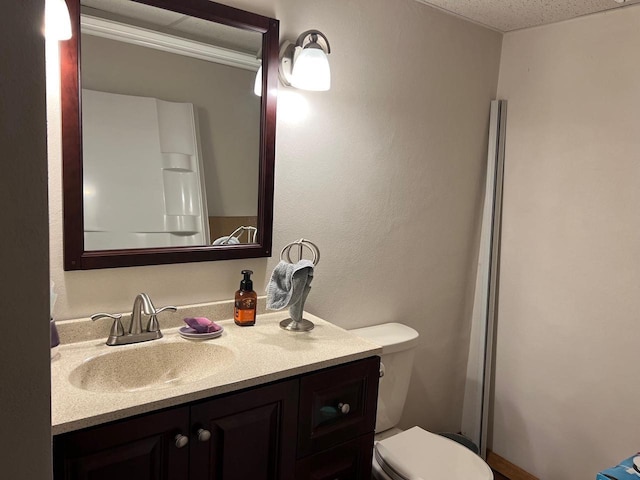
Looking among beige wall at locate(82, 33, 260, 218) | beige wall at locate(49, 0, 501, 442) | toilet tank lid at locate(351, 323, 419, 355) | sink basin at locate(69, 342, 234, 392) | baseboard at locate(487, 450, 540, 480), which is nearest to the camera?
sink basin at locate(69, 342, 234, 392)

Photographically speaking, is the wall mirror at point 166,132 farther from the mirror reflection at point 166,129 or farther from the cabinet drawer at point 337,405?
the cabinet drawer at point 337,405

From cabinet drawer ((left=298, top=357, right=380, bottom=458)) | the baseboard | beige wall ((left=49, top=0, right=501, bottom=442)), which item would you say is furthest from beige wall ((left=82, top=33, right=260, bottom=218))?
the baseboard

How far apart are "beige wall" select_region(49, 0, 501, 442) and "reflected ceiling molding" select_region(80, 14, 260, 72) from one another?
16cm

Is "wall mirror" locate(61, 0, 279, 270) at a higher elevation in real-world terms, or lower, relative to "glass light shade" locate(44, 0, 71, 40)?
lower

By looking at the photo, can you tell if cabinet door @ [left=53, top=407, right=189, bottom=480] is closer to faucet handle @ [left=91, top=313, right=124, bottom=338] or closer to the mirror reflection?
faucet handle @ [left=91, top=313, right=124, bottom=338]

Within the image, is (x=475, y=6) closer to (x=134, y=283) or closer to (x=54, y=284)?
(x=134, y=283)

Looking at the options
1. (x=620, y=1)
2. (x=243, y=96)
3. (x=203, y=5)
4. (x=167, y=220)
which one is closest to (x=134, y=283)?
(x=167, y=220)

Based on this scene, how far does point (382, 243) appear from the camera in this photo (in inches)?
84.7

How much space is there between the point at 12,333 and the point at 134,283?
1068 millimetres

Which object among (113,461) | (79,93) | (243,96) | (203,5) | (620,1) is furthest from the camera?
(620,1)

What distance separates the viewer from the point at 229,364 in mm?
1417

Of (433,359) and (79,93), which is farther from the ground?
(79,93)

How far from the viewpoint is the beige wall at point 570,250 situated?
79.0 inches

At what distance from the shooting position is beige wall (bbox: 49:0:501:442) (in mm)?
1709
